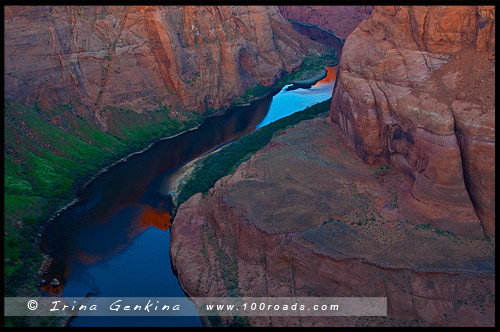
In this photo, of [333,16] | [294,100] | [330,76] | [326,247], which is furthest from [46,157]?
[333,16]

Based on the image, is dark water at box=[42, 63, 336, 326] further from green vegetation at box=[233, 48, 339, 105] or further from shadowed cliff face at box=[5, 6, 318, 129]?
green vegetation at box=[233, 48, 339, 105]

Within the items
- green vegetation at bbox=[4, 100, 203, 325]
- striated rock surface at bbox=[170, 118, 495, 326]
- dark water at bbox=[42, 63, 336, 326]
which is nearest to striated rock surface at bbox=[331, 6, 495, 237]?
striated rock surface at bbox=[170, 118, 495, 326]

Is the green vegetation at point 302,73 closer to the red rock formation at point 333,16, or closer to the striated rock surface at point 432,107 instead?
the red rock formation at point 333,16

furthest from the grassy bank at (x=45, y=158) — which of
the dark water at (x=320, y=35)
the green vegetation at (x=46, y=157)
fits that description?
the dark water at (x=320, y=35)

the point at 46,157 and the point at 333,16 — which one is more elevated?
the point at 46,157

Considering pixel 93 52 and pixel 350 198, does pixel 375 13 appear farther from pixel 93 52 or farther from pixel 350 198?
pixel 93 52

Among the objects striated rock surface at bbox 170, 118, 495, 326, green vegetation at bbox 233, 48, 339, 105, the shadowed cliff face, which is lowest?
green vegetation at bbox 233, 48, 339, 105

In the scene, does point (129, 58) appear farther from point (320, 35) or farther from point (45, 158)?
point (320, 35)
